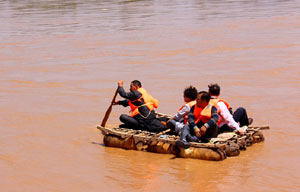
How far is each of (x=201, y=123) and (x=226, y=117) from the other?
1.56 ft

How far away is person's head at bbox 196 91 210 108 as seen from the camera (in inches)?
377

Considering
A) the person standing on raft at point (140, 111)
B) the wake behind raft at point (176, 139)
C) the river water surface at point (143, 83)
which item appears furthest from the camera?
the person standing on raft at point (140, 111)

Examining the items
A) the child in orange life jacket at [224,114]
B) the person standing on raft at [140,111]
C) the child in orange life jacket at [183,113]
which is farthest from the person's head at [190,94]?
the person standing on raft at [140,111]

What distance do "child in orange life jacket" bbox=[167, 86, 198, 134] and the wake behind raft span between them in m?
0.17

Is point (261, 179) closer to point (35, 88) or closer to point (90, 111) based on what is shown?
point (90, 111)

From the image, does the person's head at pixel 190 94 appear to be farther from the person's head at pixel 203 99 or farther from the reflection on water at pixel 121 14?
the reflection on water at pixel 121 14

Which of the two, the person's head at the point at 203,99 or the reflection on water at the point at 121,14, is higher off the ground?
the reflection on water at the point at 121,14

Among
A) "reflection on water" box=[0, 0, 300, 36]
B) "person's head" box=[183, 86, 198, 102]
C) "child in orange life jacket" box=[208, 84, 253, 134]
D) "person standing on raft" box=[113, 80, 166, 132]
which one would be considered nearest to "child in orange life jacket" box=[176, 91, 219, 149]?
"child in orange life jacket" box=[208, 84, 253, 134]

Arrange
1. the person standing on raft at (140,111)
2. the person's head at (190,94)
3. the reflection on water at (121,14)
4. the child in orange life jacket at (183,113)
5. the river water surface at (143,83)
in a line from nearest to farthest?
the river water surface at (143,83) < the child in orange life jacket at (183,113) < the person's head at (190,94) < the person standing on raft at (140,111) < the reflection on water at (121,14)

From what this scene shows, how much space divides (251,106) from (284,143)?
2.92 m

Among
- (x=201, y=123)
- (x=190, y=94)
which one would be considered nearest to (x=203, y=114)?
(x=201, y=123)

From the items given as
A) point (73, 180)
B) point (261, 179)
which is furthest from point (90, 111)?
point (261, 179)

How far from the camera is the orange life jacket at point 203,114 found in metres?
9.68

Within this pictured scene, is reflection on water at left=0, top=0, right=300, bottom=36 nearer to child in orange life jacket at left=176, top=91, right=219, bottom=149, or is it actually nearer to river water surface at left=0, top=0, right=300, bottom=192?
river water surface at left=0, top=0, right=300, bottom=192
